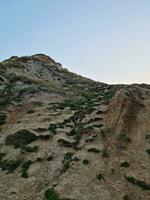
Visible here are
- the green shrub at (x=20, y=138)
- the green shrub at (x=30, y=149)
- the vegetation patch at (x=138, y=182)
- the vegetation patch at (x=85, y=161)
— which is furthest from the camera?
the green shrub at (x=20, y=138)

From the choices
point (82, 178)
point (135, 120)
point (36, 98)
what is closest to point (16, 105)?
point (36, 98)

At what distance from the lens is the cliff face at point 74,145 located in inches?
1576

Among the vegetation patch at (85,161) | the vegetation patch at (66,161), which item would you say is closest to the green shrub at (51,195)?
the vegetation patch at (66,161)

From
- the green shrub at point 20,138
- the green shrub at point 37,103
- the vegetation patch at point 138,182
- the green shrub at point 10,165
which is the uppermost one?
the green shrub at point 37,103

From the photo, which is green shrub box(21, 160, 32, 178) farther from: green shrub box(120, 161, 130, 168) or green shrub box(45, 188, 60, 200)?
green shrub box(120, 161, 130, 168)

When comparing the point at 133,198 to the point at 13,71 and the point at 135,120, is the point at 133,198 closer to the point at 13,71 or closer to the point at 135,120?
the point at 135,120

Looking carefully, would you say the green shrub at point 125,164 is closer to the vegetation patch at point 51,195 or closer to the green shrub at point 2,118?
the vegetation patch at point 51,195

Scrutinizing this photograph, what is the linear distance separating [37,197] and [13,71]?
164ft

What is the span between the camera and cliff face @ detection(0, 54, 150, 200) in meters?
40.0

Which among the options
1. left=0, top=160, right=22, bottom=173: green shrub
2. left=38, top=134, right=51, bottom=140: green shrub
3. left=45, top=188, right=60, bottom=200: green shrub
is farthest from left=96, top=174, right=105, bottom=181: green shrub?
left=38, top=134, right=51, bottom=140: green shrub

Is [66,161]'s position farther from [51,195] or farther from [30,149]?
[51,195]

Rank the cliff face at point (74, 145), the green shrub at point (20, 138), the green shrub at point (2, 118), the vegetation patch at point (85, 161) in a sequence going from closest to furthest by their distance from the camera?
the cliff face at point (74, 145) < the vegetation patch at point (85, 161) < the green shrub at point (20, 138) < the green shrub at point (2, 118)

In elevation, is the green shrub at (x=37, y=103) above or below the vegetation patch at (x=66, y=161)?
above

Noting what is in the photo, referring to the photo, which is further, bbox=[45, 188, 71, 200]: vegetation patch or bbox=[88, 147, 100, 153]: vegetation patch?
bbox=[88, 147, 100, 153]: vegetation patch
